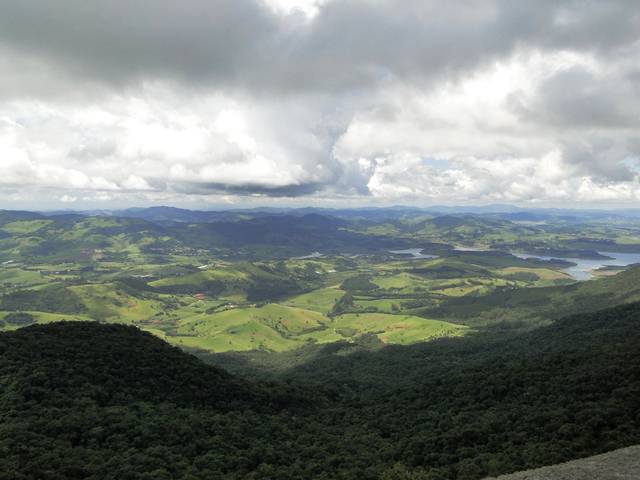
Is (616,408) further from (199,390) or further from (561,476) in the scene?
(199,390)

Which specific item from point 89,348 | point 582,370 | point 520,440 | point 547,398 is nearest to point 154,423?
point 89,348

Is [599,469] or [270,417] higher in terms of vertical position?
[599,469]

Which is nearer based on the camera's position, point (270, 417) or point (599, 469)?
point (599, 469)

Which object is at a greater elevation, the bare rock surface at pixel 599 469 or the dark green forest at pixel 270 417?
the bare rock surface at pixel 599 469

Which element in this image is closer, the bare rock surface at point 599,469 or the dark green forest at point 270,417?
the bare rock surface at point 599,469
